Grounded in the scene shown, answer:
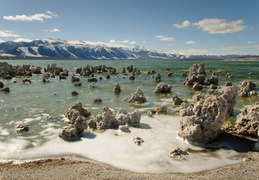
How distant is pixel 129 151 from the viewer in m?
10.7

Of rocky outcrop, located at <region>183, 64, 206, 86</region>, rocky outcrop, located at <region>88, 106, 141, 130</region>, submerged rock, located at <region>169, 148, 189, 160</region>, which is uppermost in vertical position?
rocky outcrop, located at <region>183, 64, 206, 86</region>

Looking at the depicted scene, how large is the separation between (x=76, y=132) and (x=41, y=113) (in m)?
6.90

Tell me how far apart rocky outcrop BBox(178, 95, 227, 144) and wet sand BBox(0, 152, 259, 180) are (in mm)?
2425

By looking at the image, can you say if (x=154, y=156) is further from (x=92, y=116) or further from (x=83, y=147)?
(x=92, y=116)

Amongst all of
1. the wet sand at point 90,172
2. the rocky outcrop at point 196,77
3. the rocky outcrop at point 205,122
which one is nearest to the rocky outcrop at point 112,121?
the rocky outcrop at point 205,122

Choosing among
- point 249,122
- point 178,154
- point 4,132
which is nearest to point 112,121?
point 178,154

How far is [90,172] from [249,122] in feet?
32.0

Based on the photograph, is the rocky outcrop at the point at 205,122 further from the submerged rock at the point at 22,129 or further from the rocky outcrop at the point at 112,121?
the submerged rock at the point at 22,129

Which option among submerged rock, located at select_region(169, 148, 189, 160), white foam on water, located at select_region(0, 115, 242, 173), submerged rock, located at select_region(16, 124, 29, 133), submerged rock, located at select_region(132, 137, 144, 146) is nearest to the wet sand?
white foam on water, located at select_region(0, 115, 242, 173)

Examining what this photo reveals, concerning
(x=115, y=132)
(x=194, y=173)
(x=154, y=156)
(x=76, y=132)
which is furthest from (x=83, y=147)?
(x=194, y=173)

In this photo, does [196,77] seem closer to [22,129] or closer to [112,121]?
[112,121]

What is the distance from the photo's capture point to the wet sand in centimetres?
819

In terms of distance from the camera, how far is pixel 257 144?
1065 centimetres

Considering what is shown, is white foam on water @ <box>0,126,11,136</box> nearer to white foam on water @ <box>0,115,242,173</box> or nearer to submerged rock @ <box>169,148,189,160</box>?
white foam on water @ <box>0,115,242,173</box>
